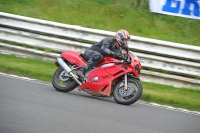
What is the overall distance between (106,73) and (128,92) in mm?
646

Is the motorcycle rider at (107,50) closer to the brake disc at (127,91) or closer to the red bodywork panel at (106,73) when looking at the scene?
the red bodywork panel at (106,73)

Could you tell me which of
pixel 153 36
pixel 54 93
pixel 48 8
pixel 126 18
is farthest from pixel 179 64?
pixel 48 8

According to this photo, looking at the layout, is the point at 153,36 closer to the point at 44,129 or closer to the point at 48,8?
the point at 48,8

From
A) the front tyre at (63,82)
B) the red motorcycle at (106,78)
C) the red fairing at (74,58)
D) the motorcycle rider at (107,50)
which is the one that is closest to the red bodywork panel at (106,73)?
the red motorcycle at (106,78)

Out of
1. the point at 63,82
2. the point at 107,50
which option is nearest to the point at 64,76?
the point at 63,82

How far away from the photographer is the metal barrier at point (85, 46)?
11.4m

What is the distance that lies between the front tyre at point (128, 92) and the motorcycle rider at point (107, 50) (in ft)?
1.91

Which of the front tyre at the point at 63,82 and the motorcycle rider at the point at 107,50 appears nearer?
the motorcycle rider at the point at 107,50

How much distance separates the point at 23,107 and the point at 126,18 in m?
6.88

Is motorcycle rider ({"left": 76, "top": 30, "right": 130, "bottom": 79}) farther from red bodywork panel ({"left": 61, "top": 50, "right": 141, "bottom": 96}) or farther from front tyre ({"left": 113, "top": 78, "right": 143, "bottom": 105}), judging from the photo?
front tyre ({"left": 113, "top": 78, "right": 143, "bottom": 105})

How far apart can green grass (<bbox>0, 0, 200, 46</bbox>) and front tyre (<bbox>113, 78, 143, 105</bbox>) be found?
3.90 metres

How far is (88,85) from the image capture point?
959 centimetres

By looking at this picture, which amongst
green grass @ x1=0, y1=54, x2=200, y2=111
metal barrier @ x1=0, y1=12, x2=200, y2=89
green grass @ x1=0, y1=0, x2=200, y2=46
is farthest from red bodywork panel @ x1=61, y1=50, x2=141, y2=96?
green grass @ x1=0, y1=0, x2=200, y2=46

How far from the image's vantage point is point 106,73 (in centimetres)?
948
